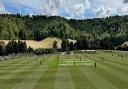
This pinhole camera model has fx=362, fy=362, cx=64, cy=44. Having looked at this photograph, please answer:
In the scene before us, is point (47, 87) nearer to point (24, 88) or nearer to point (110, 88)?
point (24, 88)

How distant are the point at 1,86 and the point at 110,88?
14832 millimetres

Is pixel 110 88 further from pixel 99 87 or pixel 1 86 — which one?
pixel 1 86

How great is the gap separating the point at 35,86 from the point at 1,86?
187 inches

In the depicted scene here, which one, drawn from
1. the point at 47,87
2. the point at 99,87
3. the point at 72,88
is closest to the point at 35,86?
the point at 47,87

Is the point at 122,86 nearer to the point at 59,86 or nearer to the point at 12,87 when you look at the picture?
the point at 59,86

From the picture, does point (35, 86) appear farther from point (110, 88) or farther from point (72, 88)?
point (110, 88)

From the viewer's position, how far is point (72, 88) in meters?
45.8

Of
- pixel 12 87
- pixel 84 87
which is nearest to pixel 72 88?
pixel 84 87

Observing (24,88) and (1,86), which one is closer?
(24,88)

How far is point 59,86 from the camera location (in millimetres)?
47812

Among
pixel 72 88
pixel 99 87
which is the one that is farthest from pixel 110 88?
pixel 72 88

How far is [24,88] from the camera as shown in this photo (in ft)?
151

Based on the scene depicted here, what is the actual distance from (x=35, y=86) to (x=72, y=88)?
17.9 feet

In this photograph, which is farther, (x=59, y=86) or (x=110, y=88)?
(x=59, y=86)
